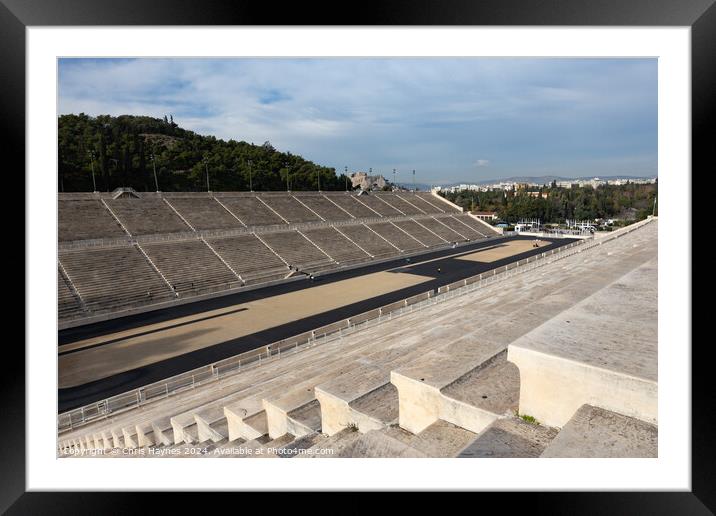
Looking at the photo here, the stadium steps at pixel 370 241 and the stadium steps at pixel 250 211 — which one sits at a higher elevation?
the stadium steps at pixel 250 211

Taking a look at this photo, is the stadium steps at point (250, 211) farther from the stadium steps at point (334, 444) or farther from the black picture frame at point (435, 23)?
the stadium steps at point (334, 444)

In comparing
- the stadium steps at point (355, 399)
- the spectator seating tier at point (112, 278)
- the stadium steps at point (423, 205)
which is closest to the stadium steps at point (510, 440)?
the stadium steps at point (355, 399)

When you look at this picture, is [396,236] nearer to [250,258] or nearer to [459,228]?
[459,228]

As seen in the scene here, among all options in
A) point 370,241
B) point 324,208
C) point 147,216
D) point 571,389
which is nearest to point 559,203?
point 370,241

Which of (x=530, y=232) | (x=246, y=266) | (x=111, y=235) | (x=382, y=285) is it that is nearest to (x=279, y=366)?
(x=382, y=285)
